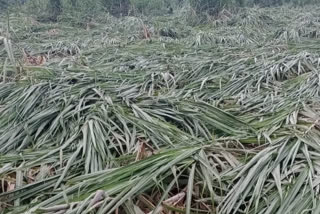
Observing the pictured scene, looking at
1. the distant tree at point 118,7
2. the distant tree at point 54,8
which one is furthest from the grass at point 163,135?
the distant tree at point 118,7

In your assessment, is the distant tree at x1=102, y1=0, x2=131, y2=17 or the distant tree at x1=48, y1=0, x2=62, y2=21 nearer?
the distant tree at x1=48, y1=0, x2=62, y2=21

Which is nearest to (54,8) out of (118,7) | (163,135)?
(118,7)

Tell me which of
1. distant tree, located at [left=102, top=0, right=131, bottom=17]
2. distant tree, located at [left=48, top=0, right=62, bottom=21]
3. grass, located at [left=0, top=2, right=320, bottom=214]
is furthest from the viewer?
distant tree, located at [left=102, top=0, right=131, bottom=17]

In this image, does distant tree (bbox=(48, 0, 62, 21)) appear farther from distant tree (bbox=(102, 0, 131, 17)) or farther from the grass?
the grass

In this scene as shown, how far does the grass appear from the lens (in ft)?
5.78

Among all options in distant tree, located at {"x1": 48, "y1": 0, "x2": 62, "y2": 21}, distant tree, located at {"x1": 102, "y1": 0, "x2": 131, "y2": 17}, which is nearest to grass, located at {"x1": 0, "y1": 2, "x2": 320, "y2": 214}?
distant tree, located at {"x1": 48, "y1": 0, "x2": 62, "y2": 21}

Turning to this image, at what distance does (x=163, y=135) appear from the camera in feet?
7.50

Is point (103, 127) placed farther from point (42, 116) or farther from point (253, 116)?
point (253, 116)

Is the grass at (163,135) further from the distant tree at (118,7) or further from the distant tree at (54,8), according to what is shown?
the distant tree at (118,7)

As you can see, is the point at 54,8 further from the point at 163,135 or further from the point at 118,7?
the point at 163,135

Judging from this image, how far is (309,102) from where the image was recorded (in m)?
2.73

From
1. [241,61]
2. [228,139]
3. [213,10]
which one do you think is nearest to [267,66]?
[241,61]

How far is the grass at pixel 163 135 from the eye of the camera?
1763 mm

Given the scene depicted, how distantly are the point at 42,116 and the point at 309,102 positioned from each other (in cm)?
179
